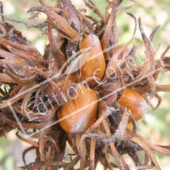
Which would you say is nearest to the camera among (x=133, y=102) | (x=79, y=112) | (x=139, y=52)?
(x=79, y=112)

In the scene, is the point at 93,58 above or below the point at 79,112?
above

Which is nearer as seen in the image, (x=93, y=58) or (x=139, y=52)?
(x=93, y=58)

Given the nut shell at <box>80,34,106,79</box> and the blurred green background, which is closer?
the nut shell at <box>80,34,106,79</box>

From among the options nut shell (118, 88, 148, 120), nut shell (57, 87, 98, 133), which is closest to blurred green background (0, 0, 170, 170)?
nut shell (118, 88, 148, 120)

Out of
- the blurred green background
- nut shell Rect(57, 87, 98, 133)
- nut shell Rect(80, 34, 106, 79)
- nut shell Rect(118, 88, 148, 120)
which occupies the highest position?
nut shell Rect(80, 34, 106, 79)

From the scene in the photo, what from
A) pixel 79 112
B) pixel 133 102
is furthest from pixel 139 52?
pixel 79 112

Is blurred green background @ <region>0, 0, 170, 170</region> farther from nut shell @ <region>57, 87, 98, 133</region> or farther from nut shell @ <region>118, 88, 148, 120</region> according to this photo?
nut shell @ <region>57, 87, 98, 133</region>

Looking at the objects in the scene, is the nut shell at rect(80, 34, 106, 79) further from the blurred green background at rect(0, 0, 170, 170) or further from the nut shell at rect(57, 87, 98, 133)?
the blurred green background at rect(0, 0, 170, 170)

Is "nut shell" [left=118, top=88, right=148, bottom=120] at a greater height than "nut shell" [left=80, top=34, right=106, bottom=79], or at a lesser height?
lesser

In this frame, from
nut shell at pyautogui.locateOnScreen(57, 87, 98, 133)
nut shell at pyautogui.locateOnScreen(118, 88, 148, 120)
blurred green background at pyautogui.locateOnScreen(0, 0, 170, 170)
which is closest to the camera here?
nut shell at pyautogui.locateOnScreen(57, 87, 98, 133)

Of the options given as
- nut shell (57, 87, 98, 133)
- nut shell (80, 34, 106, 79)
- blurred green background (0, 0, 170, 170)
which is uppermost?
nut shell (80, 34, 106, 79)

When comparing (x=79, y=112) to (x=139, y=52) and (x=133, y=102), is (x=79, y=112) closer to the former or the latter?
(x=133, y=102)

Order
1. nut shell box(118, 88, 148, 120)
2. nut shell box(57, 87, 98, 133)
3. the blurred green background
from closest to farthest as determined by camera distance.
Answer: nut shell box(57, 87, 98, 133) < nut shell box(118, 88, 148, 120) < the blurred green background
